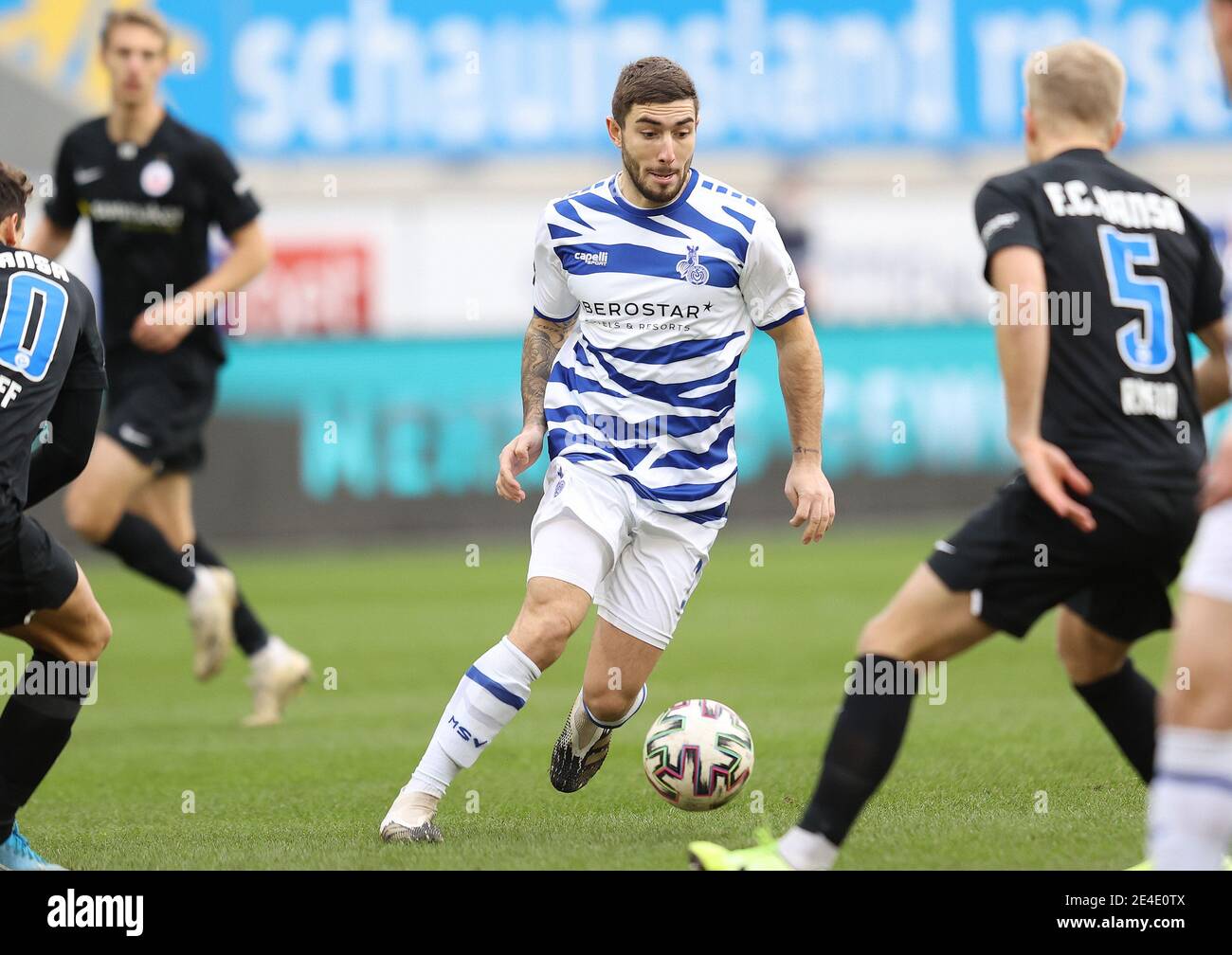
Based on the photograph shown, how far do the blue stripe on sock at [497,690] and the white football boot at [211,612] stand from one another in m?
3.17

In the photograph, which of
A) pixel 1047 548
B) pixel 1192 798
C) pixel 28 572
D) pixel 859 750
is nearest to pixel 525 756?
pixel 28 572

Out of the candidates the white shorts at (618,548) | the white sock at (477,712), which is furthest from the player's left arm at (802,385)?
the white sock at (477,712)

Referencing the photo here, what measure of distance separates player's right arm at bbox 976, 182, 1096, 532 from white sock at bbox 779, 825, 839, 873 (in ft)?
3.22

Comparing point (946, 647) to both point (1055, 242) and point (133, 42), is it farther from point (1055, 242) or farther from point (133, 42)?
point (133, 42)

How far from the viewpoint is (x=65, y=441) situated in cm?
512

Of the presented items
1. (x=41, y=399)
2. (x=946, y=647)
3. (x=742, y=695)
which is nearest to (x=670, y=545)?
(x=946, y=647)

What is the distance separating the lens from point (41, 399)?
4785mm

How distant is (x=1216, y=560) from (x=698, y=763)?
236 cm

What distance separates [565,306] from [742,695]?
331 cm

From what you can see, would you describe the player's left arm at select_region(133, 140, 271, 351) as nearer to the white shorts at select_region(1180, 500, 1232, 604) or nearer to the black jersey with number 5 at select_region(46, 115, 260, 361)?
the black jersey with number 5 at select_region(46, 115, 260, 361)

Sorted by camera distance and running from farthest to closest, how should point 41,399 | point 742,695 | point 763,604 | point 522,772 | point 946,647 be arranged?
point 763,604
point 742,695
point 522,772
point 41,399
point 946,647

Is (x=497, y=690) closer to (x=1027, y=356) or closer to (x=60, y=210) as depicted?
(x=1027, y=356)

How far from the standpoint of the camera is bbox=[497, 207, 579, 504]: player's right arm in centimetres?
556

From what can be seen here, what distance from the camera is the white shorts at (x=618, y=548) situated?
17.6 feet
